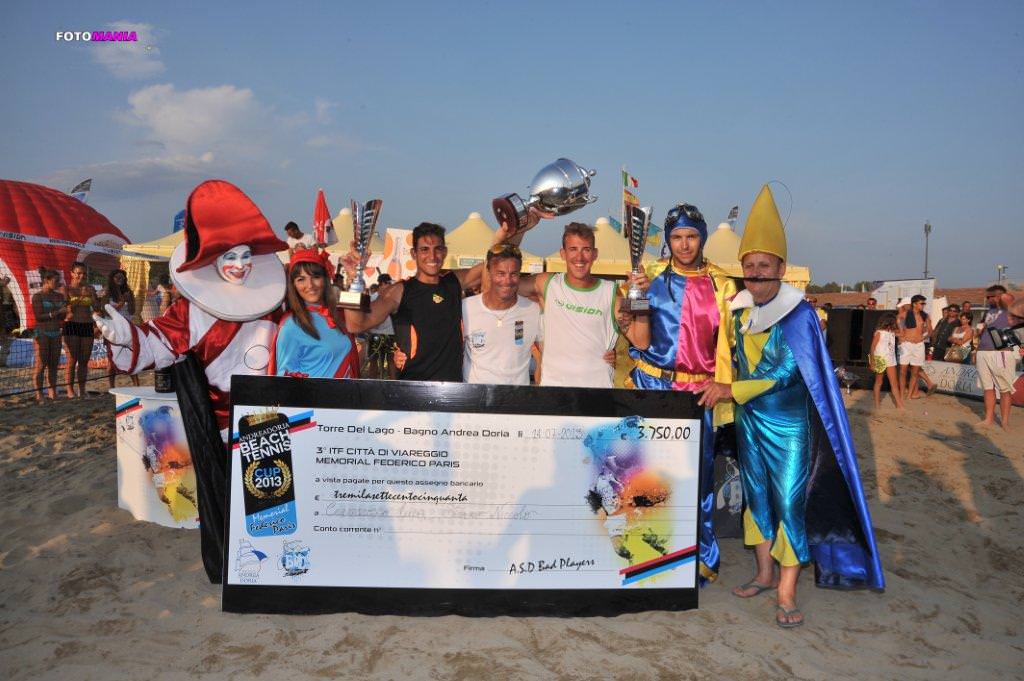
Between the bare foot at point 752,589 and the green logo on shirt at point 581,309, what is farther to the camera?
the green logo on shirt at point 581,309

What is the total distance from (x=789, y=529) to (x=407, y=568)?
6.47 feet

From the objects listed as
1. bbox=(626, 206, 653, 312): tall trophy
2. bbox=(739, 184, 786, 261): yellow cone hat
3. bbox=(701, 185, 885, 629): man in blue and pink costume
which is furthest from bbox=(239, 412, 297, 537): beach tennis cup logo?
bbox=(739, 184, 786, 261): yellow cone hat

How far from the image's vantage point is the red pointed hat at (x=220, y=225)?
3.63m

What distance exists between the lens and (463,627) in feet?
10.2

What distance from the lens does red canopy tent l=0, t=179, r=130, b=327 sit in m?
15.4

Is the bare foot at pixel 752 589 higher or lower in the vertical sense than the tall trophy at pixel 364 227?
lower

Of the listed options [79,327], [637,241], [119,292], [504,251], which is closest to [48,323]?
[79,327]

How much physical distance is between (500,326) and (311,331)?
1.07 meters

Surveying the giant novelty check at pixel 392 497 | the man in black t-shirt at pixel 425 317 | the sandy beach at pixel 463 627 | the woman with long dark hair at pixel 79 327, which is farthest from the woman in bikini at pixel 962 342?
the woman with long dark hair at pixel 79 327

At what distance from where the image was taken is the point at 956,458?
7215 millimetres

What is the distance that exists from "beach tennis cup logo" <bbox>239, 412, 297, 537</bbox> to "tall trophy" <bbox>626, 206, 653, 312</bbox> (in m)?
1.80

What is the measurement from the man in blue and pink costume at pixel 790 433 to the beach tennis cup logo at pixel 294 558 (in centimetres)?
210

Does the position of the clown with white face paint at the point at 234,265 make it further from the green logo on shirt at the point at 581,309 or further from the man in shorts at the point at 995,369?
the man in shorts at the point at 995,369

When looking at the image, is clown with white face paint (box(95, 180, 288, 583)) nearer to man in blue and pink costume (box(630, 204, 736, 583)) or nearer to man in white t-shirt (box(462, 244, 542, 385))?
man in white t-shirt (box(462, 244, 542, 385))
